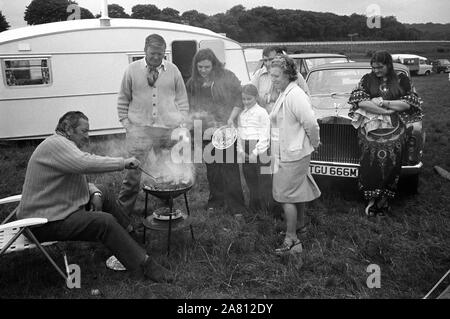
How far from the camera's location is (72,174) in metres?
3.71

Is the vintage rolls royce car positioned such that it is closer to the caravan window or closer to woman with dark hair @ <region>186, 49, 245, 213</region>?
woman with dark hair @ <region>186, 49, 245, 213</region>

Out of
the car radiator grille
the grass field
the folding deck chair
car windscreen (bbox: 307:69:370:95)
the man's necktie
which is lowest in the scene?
the grass field

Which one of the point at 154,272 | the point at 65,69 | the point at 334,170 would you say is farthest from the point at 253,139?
the point at 65,69

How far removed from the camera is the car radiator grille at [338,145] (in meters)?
5.55

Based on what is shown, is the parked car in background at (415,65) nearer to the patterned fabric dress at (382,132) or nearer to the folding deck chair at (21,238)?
the patterned fabric dress at (382,132)

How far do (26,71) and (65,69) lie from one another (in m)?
0.87

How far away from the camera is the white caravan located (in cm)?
A: 899

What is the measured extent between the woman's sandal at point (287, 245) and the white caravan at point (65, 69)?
7038 millimetres

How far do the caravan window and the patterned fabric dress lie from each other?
747 centimetres

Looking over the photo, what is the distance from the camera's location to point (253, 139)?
5.04m

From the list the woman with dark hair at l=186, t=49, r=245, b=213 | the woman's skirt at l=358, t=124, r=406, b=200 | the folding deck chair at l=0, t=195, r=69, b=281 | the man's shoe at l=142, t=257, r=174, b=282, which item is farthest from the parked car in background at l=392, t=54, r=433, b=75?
the folding deck chair at l=0, t=195, r=69, b=281

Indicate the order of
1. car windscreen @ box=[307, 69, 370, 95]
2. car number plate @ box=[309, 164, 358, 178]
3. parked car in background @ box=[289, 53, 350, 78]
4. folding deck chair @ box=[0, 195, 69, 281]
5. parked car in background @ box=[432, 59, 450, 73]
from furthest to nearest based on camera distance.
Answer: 1. parked car in background @ box=[432, 59, 450, 73]
2. parked car in background @ box=[289, 53, 350, 78]
3. car windscreen @ box=[307, 69, 370, 95]
4. car number plate @ box=[309, 164, 358, 178]
5. folding deck chair @ box=[0, 195, 69, 281]

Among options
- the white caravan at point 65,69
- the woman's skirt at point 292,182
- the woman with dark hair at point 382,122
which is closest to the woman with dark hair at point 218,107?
the woman's skirt at point 292,182

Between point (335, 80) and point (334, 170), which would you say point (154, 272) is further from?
point (335, 80)
